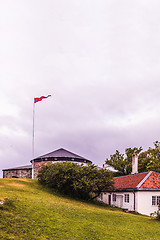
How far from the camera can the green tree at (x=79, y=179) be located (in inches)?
1099

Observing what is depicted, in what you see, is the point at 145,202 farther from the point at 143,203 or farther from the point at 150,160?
the point at 150,160

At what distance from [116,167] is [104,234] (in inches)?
1866

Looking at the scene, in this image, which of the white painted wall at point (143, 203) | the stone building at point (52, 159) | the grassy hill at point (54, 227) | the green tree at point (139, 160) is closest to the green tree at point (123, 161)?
the green tree at point (139, 160)

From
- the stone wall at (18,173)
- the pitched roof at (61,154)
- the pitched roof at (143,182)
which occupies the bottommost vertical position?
the stone wall at (18,173)

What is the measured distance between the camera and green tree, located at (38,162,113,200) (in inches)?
1099

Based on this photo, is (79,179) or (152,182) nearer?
(79,179)

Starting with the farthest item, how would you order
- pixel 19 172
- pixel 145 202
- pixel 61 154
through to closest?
pixel 19 172
pixel 61 154
pixel 145 202

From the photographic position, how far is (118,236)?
12.8 metres

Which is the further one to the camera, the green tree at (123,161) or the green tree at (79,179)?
the green tree at (123,161)

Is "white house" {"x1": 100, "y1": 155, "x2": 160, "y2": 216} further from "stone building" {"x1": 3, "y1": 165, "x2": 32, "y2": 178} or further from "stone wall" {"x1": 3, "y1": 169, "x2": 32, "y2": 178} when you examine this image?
"stone building" {"x1": 3, "y1": 165, "x2": 32, "y2": 178}

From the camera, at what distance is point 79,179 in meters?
28.2

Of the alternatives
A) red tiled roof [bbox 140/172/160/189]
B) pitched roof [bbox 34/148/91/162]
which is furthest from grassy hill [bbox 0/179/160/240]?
pitched roof [bbox 34/148/91/162]

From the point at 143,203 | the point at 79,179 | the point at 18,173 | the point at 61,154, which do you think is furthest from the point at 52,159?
the point at 143,203

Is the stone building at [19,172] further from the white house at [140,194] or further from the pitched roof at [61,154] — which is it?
the white house at [140,194]
